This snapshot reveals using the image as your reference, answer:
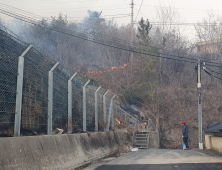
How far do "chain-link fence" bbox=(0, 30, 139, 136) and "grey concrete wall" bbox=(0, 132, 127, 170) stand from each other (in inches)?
21.1

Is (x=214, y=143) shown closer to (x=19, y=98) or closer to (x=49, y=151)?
(x=49, y=151)

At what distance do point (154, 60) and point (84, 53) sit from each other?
62.7 ft

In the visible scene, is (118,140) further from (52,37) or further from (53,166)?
(52,37)

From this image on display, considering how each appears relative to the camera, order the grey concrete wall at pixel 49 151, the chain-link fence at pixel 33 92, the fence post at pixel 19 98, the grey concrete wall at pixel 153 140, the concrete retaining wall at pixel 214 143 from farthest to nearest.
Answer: the grey concrete wall at pixel 153 140 < the concrete retaining wall at pixel 214 143 < the chain-link fence at pixel 33 92 < the fence post at pixel 19 98 < the grey concrete wall at pixel 49 151

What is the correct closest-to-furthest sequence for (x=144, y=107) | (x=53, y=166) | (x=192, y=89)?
1. (x=53, y=166)
2. (x=144, y=107)
3. (x=192, y=89)

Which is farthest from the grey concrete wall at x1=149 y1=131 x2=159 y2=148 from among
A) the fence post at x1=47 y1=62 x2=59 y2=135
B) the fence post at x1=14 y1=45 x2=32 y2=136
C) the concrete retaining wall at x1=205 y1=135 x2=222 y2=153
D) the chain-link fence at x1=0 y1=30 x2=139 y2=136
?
the fence post at x1=14 y1=45 x2=32 y2=136

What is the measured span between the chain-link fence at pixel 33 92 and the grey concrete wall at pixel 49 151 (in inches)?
21.1

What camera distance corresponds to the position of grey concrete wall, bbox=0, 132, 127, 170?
5.38 metres

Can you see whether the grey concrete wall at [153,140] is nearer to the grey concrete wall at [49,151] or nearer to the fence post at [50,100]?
the grey concrete wall at [49,151]

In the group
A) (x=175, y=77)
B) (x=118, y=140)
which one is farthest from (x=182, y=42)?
(x=118, y=140)

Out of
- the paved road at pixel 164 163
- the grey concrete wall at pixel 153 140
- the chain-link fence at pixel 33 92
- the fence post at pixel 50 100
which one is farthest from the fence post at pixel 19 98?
the grey concrete wall at pixel 153 140

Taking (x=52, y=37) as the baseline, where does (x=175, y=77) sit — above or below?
below

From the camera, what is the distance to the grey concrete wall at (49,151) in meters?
5.38

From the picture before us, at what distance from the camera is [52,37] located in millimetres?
41750
